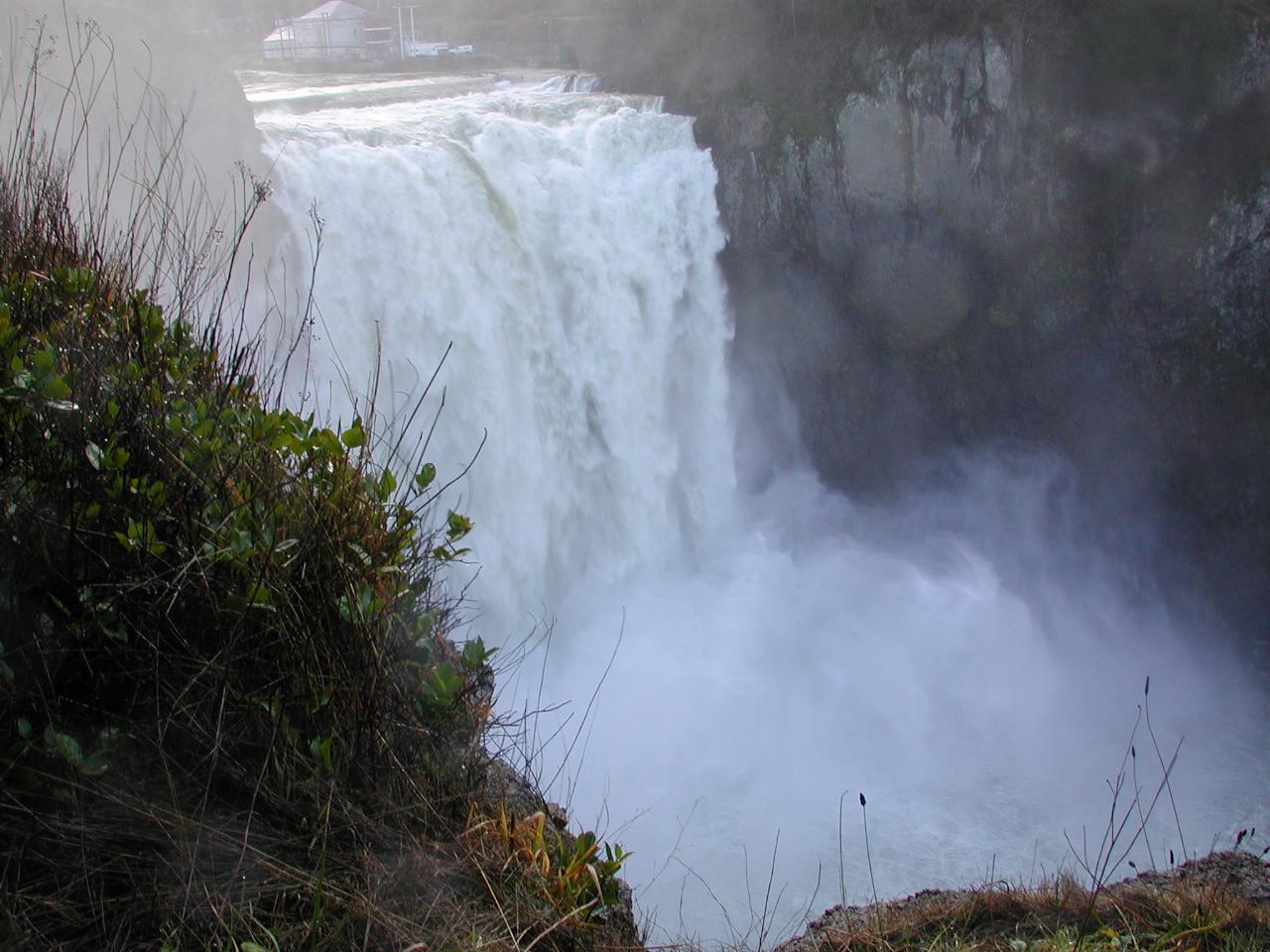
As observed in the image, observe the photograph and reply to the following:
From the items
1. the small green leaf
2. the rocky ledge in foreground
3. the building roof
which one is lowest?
the rocky ledge in foreground

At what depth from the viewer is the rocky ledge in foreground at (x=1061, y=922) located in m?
2.97

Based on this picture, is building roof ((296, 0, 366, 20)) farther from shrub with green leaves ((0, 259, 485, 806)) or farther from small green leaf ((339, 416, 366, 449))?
small green leaf ((339, 416, 366, 449))

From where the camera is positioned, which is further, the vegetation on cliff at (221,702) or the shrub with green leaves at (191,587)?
the shrub with green leaves at (191,587)

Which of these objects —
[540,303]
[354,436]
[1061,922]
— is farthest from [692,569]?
[354,436]

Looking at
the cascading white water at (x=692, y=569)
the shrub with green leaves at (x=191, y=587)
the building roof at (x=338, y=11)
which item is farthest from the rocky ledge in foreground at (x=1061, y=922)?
the building roof at (x=338, y=11)

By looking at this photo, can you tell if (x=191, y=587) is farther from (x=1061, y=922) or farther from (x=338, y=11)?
(x=338, y=11)

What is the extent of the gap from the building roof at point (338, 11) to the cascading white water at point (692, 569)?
300 inches

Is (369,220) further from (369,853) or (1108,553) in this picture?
(1108,553)

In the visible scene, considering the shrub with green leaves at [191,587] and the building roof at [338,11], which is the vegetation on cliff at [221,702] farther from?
the building roof at [338,11]

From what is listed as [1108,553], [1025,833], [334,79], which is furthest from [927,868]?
[334,79]

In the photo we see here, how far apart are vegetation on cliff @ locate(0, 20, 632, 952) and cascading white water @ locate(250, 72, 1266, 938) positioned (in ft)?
18.0

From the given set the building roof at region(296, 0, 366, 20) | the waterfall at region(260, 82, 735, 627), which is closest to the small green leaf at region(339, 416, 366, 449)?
the waterfall at region(260, 82, 735, 627)

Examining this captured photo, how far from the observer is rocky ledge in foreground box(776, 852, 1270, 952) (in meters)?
2.97

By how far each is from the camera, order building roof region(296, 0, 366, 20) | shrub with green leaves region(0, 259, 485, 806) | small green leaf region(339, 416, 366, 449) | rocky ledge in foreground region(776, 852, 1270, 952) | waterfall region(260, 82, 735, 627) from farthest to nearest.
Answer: building roof region(296, 0, 366, 20) < waterfall region(260, 82, 735, 627) < rocky ledge in foreground region(776, 852, 1270, 952) < small green leaf region(339, 416, 366, 449) < shrub with green leaves region(0, 259, 485, 806)
